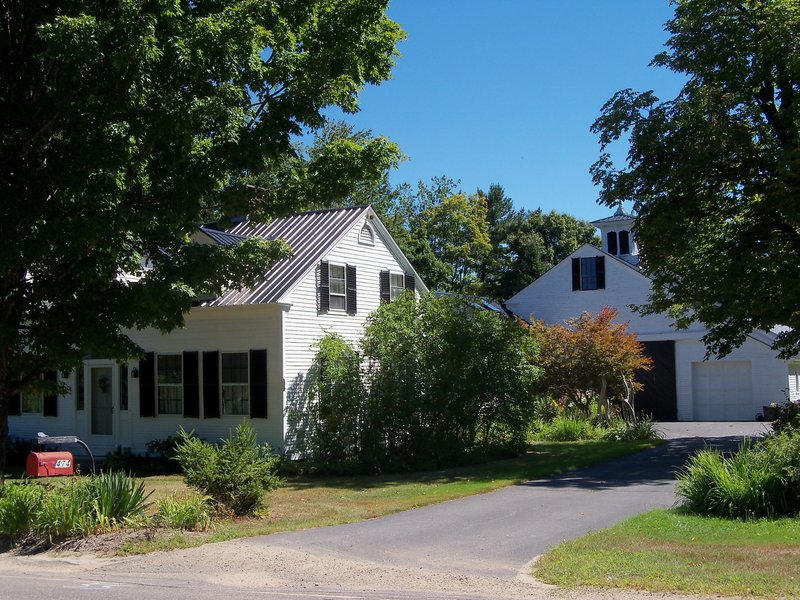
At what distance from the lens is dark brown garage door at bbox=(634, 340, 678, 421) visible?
116 feet

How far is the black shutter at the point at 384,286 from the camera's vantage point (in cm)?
2369

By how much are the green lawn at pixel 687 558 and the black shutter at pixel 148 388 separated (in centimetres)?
1403

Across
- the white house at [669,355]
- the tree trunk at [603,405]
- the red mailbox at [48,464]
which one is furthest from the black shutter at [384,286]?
the white house at [669,355]

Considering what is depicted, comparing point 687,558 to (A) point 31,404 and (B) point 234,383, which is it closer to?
(B) point 234,383

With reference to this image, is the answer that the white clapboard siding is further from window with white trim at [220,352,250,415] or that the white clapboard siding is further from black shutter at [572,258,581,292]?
black shutter at [572,258,581,292]

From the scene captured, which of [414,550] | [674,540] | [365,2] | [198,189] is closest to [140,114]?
[198,189]

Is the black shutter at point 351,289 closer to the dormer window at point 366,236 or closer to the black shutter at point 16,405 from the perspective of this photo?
the dormer window at point 366,236

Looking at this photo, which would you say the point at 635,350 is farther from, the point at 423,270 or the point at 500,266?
the point at 500,266

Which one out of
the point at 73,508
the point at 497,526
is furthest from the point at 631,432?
the point at 73,508

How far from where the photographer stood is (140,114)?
38.6 ft

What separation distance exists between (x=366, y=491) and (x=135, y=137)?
7696 millimetres

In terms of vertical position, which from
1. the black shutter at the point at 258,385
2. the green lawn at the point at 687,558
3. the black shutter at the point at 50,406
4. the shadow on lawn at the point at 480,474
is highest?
the black shutter at the point at 258,385

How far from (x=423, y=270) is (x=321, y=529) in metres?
31.5

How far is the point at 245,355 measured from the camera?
797 inches
